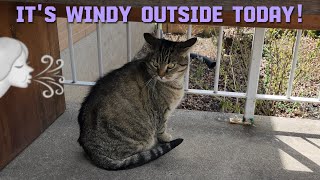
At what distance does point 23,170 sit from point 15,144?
143 mm

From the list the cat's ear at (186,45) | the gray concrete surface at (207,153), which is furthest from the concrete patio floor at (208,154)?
the cat's ear at (186,45)

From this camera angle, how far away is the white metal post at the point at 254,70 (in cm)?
183

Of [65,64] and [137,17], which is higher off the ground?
[137,17]

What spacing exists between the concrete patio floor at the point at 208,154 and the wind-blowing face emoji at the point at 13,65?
1.23ft

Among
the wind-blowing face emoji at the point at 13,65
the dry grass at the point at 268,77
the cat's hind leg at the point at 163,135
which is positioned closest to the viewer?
the wind-blowing face emoji at the point at 13,65

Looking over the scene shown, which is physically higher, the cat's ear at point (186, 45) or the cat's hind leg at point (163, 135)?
the cat's ear at point (186, 45)

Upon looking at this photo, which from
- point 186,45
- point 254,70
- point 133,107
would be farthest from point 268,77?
point 133,107

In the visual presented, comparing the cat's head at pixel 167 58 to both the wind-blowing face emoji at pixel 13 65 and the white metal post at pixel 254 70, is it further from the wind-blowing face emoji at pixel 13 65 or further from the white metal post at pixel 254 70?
the wind-blowing face emoji at pixel 13 65

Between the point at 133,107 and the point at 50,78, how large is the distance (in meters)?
0.60

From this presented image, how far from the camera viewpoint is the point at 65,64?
2.45 meters

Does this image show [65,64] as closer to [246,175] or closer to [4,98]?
[4,98]

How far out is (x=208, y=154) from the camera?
178 cm

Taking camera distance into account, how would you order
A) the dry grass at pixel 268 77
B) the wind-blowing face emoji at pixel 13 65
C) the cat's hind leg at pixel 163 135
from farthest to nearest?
1. the dry grass at pixel 268 77
2. the cat's hind leg at pixel 163 135
3. the wind-blowing face emoji at pixel 13 65

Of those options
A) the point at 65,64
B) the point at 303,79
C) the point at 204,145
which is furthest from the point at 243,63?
the point at 65,64
